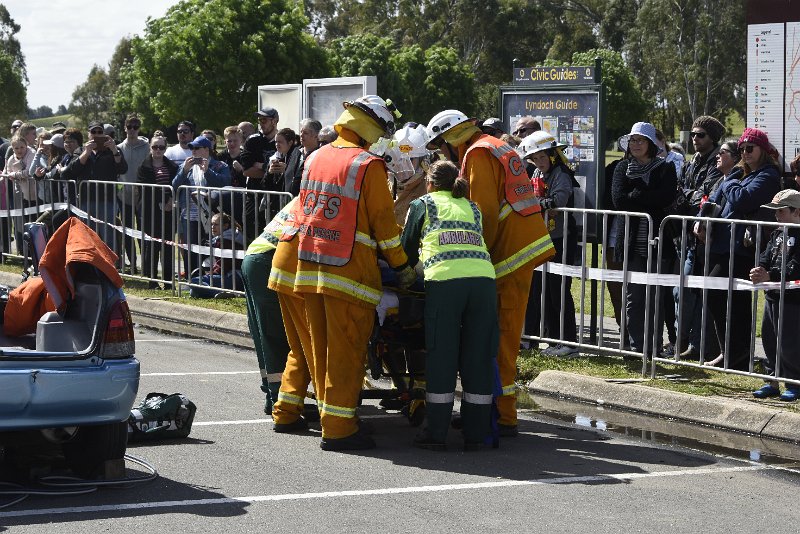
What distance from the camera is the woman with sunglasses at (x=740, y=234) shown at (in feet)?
31.1

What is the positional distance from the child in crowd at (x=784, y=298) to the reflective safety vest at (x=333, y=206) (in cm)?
299

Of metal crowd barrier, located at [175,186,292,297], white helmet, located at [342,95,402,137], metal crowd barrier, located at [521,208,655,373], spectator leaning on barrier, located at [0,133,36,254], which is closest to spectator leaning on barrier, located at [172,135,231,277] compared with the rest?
metal crowd barrier, located at [175,186,292,297]

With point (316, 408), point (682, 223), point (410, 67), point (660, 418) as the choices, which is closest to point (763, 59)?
point (682, 223)

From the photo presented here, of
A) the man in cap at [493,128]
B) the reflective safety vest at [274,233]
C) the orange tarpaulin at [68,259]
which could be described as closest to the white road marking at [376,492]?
the orange tarpaulin at [68,259]

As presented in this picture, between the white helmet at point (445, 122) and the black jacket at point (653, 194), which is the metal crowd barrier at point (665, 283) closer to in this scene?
the black jacket at point (653, 194)

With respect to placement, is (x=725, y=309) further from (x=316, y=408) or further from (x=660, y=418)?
(x=316, y=408)

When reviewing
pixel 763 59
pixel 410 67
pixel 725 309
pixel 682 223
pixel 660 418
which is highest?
pixel 410 67

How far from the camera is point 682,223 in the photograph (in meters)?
9.56

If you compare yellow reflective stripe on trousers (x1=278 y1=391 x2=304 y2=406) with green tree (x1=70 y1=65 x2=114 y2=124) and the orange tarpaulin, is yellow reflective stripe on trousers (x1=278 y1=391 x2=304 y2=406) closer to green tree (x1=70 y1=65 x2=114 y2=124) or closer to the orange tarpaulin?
the orange tarpaulin

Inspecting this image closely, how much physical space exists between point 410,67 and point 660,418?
246ft

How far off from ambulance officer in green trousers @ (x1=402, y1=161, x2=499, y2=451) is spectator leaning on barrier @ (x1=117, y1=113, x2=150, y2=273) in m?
7.54

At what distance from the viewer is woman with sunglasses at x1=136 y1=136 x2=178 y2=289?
14.8 m

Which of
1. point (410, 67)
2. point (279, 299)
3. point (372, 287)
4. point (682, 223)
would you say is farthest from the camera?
point (410, 67)

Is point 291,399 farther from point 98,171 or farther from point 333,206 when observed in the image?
point 98,171
